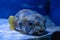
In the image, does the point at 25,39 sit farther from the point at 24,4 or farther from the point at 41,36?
the point at 24,4

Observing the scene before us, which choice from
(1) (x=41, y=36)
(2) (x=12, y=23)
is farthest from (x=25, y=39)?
(2) (x=12, y=23)

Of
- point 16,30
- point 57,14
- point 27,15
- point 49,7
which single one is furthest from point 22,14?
point 49,7

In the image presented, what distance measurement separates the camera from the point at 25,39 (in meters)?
2.46

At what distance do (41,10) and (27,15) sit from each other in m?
1.35

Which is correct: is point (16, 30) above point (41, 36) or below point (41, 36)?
above

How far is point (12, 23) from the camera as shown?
3.14 meters

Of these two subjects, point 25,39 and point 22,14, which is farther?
point 22,14

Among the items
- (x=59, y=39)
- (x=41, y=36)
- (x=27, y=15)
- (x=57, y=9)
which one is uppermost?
(x=57, y=9)

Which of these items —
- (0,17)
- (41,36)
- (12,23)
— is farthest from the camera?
(0,17)

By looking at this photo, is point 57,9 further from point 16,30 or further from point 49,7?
point 16,30

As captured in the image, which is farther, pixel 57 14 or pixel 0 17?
pixel 0 17

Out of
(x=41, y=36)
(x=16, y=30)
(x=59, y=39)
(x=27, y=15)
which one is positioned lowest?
(x=59, y=39)

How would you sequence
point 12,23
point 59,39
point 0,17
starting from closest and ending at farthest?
1. point 59,39
2. point 12,23
3. point 0,17

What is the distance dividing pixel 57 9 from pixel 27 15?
3.03ft
